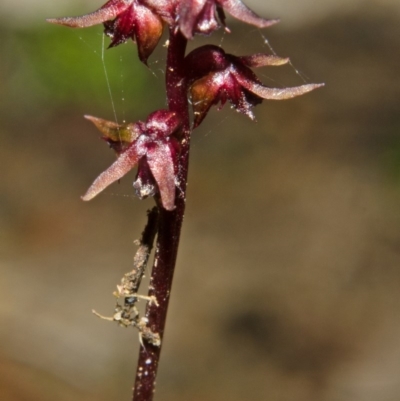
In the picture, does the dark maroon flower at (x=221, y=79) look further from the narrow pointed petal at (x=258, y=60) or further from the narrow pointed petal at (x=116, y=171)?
the narrow pointed petal at (x=116, y=171)

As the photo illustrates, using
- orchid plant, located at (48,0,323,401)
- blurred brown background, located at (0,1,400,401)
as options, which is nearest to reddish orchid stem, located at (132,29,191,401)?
orchid plant, located at (48,0,323,401)

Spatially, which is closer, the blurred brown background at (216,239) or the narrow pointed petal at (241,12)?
the narrow pointed petal at (241,12)

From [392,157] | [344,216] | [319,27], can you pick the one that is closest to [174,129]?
[344,216]

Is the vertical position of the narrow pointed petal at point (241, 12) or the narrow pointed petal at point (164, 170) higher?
the narrow pointed petal at point (241, 12)

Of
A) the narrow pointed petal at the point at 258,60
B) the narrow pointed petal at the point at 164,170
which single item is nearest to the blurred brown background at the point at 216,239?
the narrow pointed petal at the point at 258,60

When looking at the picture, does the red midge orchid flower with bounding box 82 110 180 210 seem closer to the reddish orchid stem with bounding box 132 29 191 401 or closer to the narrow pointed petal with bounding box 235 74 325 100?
the reddish orchid stem with bounding box 132 29 191 401

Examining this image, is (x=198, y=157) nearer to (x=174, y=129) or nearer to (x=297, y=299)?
(x=297, y=299)
